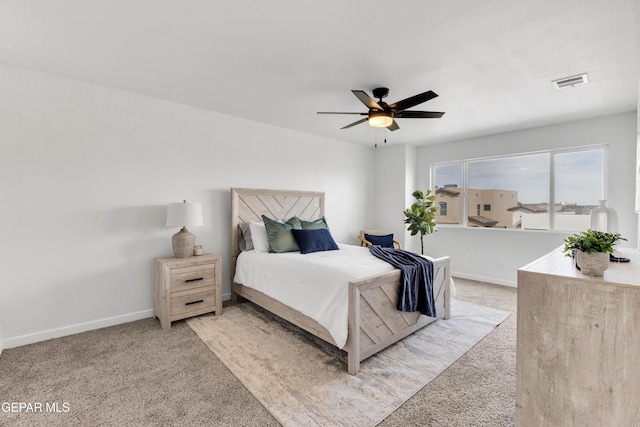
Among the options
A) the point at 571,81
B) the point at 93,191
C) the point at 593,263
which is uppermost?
the point at 571,81

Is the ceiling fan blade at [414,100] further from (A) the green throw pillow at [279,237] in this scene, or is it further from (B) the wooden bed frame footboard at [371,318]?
(A) the green throw pillow at [279,237]

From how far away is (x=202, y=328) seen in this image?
2.98 meters

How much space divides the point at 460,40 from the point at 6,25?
329 cm

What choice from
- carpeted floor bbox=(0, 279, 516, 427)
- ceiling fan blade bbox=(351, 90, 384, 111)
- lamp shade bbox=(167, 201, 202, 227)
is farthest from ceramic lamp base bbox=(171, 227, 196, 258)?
ceiling fan blade bbox=(351, 90, 384, 111)

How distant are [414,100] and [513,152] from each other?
3078 millimetres

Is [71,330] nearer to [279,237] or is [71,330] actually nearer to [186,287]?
[186,287]

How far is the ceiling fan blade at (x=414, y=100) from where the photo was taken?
2354mm

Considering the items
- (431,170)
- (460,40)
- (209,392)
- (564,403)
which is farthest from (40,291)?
(431,170)

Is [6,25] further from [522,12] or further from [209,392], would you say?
[522,12]

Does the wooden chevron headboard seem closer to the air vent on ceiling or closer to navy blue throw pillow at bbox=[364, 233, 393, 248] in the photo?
navy blue throw pillow at bbox=[364, 233, 393, 248]

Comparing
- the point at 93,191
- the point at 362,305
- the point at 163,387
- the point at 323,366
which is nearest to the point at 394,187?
the point at 362,305

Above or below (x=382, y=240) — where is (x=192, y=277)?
below

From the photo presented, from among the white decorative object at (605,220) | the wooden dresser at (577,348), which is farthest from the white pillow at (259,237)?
the white decorative object at (605,220)

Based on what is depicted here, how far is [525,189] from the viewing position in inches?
180
